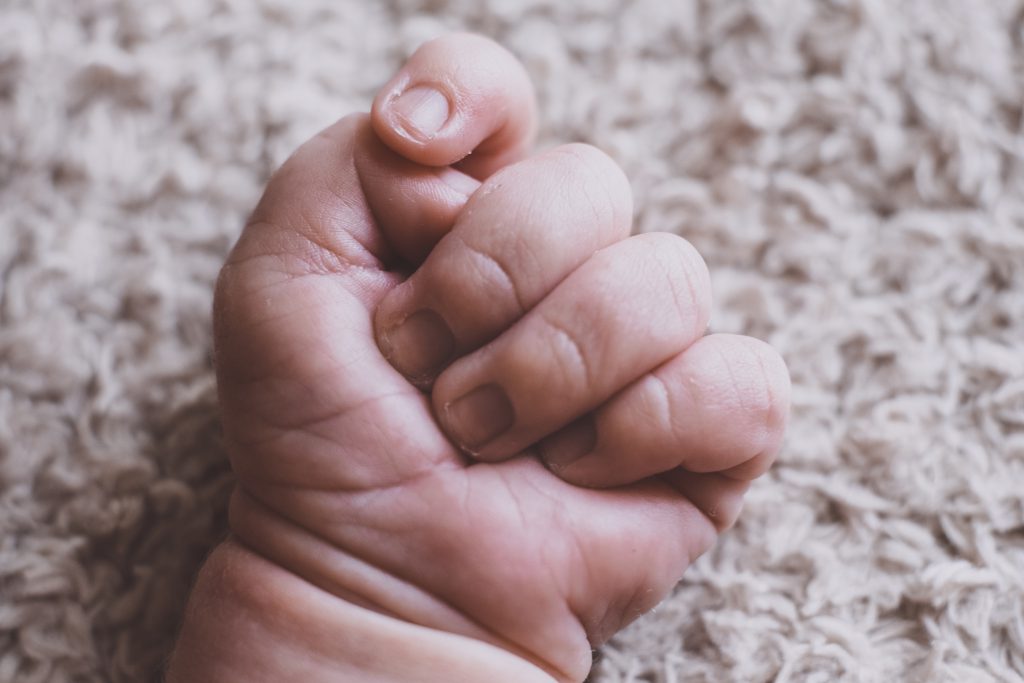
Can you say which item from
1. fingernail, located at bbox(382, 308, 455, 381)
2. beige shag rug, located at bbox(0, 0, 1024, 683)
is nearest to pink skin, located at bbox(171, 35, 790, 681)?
fingernail, located at bbox(382, 308, 455, 381)

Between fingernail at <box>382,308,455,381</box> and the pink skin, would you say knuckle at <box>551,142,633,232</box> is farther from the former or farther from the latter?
fingernail at <box>382,308,455,381</box>

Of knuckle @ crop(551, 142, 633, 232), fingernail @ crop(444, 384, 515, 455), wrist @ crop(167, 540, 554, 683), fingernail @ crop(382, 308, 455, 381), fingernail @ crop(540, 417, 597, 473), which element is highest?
knuckle @ crop(551, 142, 633, 232)

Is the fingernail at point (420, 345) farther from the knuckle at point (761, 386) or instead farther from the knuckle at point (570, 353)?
the knuckle at point (761, 386)

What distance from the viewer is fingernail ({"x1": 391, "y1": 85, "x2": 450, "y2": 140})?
25.9 inches

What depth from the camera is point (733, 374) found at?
2.08 ft

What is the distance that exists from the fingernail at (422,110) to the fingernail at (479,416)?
0.18 meters

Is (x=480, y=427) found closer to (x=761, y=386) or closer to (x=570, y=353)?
(x=570, y=353)

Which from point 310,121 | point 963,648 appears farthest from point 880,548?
point 310,121

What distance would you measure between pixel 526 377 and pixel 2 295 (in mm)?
509

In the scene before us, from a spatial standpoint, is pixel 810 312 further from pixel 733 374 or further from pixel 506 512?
pixel 506 512

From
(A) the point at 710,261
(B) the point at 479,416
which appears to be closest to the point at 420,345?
(B) the point at 479,416

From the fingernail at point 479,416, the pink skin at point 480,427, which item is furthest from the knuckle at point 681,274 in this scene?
the fingernail at point 479,416

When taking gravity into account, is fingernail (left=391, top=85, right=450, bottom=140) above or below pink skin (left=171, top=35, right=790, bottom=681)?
above

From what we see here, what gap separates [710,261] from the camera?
2.86ft
